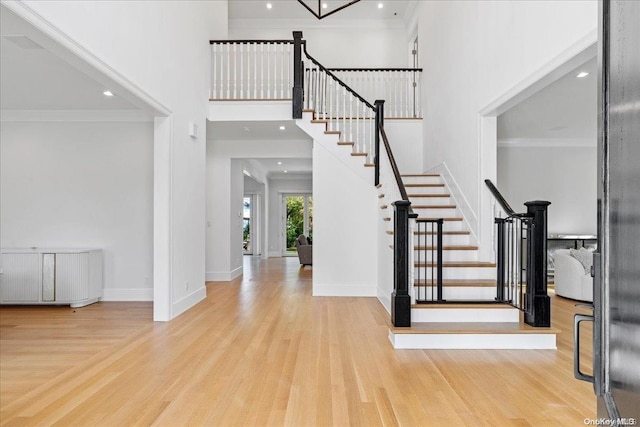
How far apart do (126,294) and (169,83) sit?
3160 millimetres

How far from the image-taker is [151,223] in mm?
5887

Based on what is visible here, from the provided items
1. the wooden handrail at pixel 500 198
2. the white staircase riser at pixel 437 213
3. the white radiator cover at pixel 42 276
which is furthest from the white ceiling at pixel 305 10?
the white radiator cover at pixel 42 276

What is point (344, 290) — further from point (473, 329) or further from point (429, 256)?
point (473, 329)

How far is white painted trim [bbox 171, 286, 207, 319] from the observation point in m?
4.85

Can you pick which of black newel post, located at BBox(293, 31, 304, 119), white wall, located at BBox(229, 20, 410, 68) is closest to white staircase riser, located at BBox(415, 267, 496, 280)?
black newel post, located at BBox(293, 31, 304, 119)

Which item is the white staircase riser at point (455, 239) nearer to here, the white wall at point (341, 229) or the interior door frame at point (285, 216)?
the white wall at point (341, 229)

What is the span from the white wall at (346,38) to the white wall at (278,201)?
573 centimetres

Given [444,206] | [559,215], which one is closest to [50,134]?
[444,206]

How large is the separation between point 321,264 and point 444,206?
2.11 meters

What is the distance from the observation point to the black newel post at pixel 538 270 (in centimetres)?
377

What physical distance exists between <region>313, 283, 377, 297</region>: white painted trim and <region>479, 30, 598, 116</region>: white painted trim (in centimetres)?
322

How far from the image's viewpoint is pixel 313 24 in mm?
9086

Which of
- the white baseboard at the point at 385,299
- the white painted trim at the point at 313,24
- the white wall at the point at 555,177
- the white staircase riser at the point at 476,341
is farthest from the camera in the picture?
the white painted trim at the point at 313,24

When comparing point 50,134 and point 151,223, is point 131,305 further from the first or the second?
point 50,134
